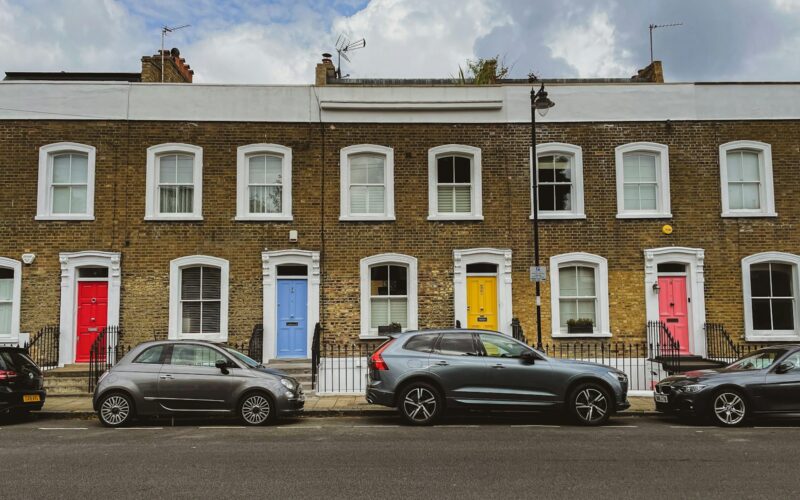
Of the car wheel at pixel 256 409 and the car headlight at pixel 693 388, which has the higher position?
the car headlight at pixel 693 388

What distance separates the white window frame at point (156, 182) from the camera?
1722 centimetres

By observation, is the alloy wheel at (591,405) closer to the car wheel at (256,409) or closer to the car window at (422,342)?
the car window at (422,342)

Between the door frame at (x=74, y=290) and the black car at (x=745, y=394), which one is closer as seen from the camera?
the black car at (x=745, y=394)

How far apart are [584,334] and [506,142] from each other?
17.9 feet

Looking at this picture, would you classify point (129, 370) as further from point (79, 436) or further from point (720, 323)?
point (720, 323)

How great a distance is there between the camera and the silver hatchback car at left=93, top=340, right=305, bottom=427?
11.3 m

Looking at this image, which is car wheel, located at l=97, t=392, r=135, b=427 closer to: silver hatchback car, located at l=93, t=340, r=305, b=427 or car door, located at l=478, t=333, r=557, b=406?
silver hatchback car, located at l=93, t=340, r=305, b=427

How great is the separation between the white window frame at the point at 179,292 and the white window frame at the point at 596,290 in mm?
8415

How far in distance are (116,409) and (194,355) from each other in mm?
1564

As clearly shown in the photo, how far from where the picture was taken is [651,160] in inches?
706

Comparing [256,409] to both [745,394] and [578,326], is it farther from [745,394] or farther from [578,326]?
[578,326]

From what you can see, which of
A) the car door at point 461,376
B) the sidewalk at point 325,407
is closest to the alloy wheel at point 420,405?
the car door at point 461,376

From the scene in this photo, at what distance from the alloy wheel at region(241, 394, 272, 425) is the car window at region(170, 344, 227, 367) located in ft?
3.03

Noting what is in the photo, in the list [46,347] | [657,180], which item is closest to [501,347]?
[657,180]
